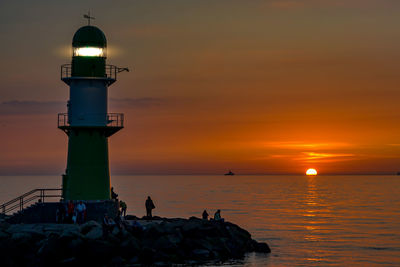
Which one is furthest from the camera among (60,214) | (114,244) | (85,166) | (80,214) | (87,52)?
(87,52)

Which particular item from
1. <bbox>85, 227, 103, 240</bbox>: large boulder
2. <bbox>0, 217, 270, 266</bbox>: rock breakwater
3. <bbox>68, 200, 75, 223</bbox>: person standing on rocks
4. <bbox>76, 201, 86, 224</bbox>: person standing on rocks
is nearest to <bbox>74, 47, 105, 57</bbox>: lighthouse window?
<bbox>68, 200, 75, 223</bbox>: person standing on rocks

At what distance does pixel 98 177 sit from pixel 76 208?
2.59 metres

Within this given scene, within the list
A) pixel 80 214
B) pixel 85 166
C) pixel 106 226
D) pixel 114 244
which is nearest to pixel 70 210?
pixel 80 214

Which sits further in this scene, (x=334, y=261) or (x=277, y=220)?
(x=277, y=220)

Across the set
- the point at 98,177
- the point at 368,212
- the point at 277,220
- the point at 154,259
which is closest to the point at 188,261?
the point at 154,259

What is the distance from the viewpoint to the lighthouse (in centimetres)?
3988

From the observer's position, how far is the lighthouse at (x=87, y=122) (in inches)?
1570

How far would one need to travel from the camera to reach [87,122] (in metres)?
40.1

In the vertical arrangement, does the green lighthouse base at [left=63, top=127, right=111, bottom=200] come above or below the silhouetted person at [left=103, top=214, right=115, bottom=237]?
above

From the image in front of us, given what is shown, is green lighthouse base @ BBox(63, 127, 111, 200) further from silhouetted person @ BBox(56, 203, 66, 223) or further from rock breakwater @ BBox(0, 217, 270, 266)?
rock breakwater @ BBox(0, 217, 270, 266)

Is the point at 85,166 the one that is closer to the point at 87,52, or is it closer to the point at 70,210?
the point at 70,210

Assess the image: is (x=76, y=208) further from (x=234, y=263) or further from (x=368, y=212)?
(x=368, y=212)

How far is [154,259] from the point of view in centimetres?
3500

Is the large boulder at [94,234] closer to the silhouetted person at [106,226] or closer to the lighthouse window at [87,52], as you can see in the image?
the silhouetted person at [106,226]
